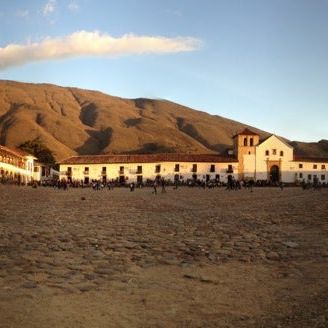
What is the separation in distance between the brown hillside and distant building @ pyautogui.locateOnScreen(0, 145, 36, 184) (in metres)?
37.9

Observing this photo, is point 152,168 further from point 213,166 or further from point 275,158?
point 275,158

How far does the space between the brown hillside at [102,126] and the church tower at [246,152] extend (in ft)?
132

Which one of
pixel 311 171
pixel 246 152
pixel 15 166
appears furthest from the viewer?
pixel 311 171

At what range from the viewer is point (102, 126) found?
509 ft

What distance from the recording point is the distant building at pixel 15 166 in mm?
63469

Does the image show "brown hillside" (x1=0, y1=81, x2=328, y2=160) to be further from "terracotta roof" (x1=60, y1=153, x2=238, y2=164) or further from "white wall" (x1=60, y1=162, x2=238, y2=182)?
"white wall" (x1=60, y1=162, x2=238, y2=182)

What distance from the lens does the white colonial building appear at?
71.9 meters

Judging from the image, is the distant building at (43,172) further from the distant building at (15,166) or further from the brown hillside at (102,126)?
the brown hillside at (102,126)

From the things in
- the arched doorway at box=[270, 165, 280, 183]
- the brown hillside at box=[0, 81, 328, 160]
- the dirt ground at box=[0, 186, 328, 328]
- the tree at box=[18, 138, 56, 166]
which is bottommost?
the dirt ground at box=[0, 186, 328, 328]

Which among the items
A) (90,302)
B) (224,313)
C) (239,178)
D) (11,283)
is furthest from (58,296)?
(239,178)

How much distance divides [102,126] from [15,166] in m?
85.9

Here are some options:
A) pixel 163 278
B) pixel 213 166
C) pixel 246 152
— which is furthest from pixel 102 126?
pixel 163 278

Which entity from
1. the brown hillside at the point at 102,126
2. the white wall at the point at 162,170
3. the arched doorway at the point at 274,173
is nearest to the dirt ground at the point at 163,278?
the white wall at the point at 162,170

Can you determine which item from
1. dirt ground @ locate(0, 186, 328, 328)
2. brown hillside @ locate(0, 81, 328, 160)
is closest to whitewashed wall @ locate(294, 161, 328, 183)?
brown hillside @ locate(0, 81, 328, 160)
